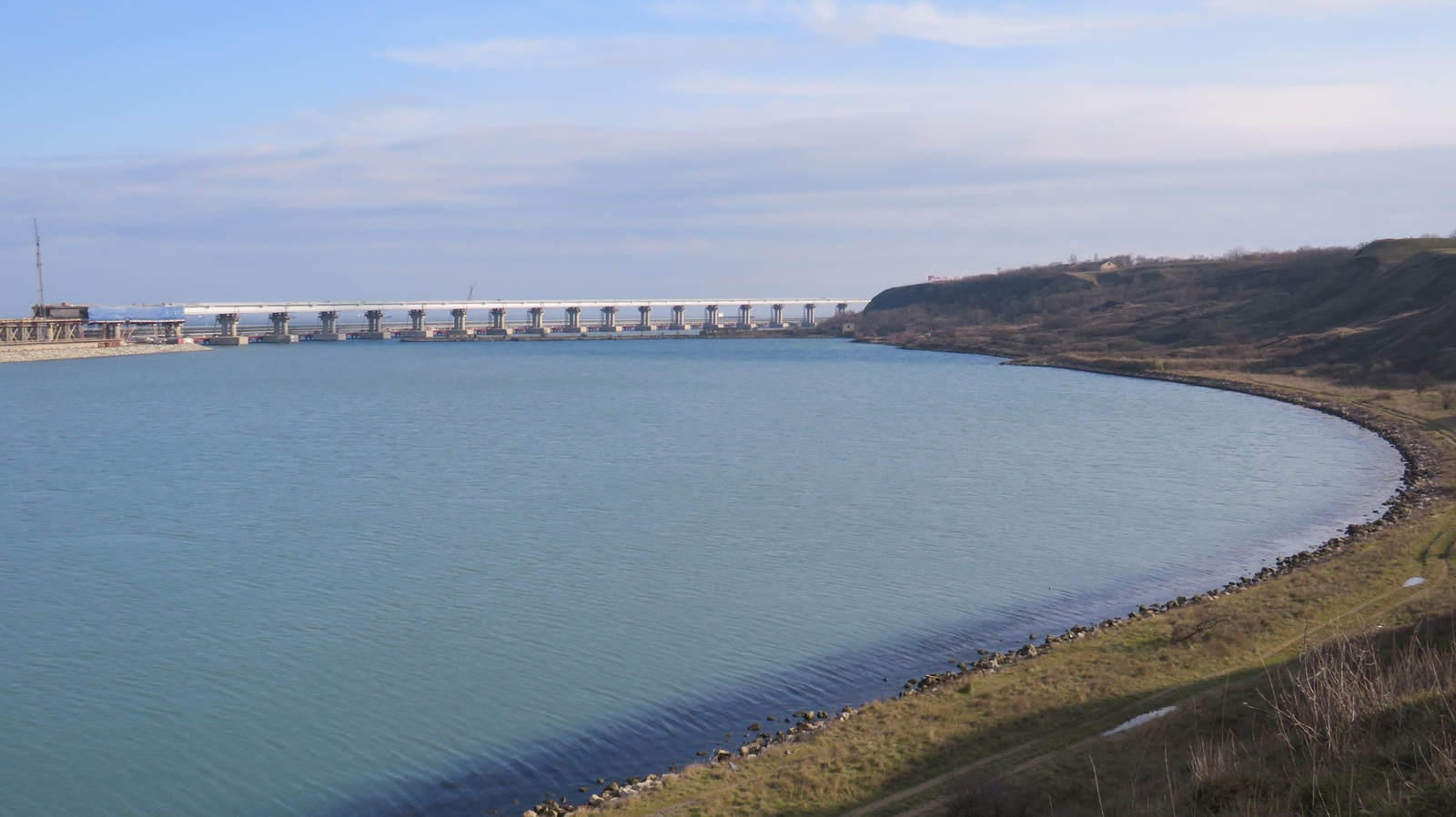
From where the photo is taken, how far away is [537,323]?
198m

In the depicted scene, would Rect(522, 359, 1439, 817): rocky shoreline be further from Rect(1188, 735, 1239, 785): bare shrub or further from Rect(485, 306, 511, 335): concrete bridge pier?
Rect(485, 306, 511, 335): concrete bridge pier

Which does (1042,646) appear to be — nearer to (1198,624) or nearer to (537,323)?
(1198,624)

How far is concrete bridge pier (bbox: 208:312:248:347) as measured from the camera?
160250 millimetres

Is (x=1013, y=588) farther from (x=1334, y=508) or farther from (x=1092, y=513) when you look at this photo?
(x=1334, y=508)

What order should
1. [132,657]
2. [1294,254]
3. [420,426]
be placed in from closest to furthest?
[132,657] < [420,426] < [1294,254]

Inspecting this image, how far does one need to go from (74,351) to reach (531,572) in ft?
402

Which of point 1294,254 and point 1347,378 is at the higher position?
point 1294,254

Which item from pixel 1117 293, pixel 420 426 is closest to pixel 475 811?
pixel 420 426

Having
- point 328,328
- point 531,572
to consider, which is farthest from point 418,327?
point 531,572

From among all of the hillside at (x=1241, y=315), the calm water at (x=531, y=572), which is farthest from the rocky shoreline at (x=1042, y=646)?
the hillside at (x=1241, y=315)

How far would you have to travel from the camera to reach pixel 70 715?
16500 mm

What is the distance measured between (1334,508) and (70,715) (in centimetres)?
2947

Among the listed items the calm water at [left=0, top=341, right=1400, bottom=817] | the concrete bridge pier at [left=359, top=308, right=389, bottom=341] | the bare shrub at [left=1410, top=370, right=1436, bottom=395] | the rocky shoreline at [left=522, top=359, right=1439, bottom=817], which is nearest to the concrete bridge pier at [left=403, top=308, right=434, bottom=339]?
the concrete bridge pier at [left=359, top=308, right=389, bottom=341]

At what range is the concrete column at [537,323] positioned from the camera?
7731 inches
